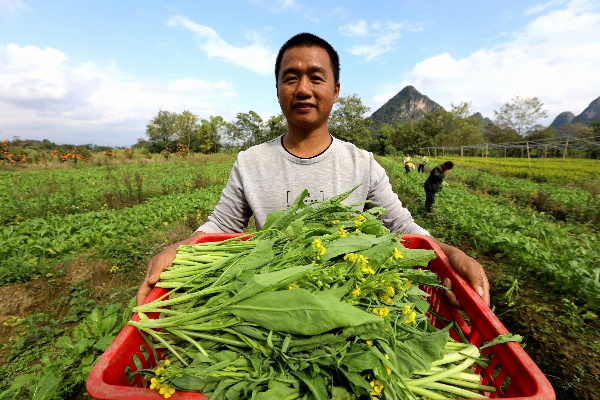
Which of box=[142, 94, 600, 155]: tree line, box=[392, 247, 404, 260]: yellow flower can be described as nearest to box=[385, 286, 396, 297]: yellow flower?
box=[392, 247, 404, 260]: yellow flower

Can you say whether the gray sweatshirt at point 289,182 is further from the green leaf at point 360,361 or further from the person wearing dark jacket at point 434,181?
the person wearing dark jacket at point 434,181

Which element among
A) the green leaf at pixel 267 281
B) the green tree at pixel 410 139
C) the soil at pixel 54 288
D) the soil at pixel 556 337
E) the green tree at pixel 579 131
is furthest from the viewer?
the green tree at pixel 410 139

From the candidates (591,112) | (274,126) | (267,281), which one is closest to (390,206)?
(267,281)

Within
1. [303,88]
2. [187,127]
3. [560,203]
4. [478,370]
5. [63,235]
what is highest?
[187,127]

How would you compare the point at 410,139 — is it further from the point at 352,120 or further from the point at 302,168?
the point at 302,168

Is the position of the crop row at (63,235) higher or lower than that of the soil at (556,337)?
higher

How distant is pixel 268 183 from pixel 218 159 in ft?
81.2

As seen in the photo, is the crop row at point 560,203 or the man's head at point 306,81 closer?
the man's head at point 306,81

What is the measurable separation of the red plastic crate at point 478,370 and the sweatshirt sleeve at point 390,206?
0.57 meters

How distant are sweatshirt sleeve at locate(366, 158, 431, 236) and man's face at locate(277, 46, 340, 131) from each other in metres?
0.66

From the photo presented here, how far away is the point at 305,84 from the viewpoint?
195cm

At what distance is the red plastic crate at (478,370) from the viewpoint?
77 centimetres

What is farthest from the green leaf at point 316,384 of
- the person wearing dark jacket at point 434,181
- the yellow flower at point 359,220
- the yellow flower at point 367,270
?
the person wearing dark jacket at point 434,181

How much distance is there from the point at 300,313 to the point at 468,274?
0.82 metres
